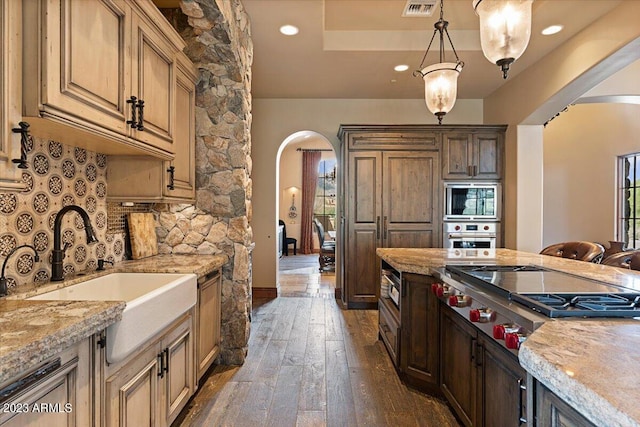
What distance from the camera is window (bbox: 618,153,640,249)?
20.5ft

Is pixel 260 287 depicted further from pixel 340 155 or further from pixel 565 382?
pixel 565 382

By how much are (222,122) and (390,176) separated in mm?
2421

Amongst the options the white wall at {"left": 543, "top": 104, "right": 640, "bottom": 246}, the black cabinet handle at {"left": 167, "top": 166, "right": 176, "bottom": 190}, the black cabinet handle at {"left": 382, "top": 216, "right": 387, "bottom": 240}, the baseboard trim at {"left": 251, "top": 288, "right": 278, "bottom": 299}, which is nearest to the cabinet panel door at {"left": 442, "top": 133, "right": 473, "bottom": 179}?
the black cabinet handle at {"left": 382, "top": 216, "right": 387, "bottom": 240}

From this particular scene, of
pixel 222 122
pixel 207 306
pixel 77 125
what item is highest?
pixel 222 122

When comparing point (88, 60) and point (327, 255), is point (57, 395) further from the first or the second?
point (327, 255)

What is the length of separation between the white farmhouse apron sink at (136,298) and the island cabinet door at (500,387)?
1.51 metres

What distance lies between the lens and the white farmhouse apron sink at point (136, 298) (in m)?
1.29

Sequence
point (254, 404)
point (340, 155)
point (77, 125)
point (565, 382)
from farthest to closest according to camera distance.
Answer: point (340, 155) → point (254, 404) → point (77, 125) → point (565, 382)

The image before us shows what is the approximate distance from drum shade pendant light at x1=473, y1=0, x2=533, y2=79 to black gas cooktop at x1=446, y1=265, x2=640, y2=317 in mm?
1212

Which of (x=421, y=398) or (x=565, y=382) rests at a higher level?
(x=565, y=382)

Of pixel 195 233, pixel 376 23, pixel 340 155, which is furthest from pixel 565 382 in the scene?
pixel 340 155

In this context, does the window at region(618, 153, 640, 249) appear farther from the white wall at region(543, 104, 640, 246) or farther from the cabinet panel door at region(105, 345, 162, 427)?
the cabinet panel door at region(105, 345, 162, 427)

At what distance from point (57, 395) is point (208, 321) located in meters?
1.43

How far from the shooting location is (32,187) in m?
1.62
